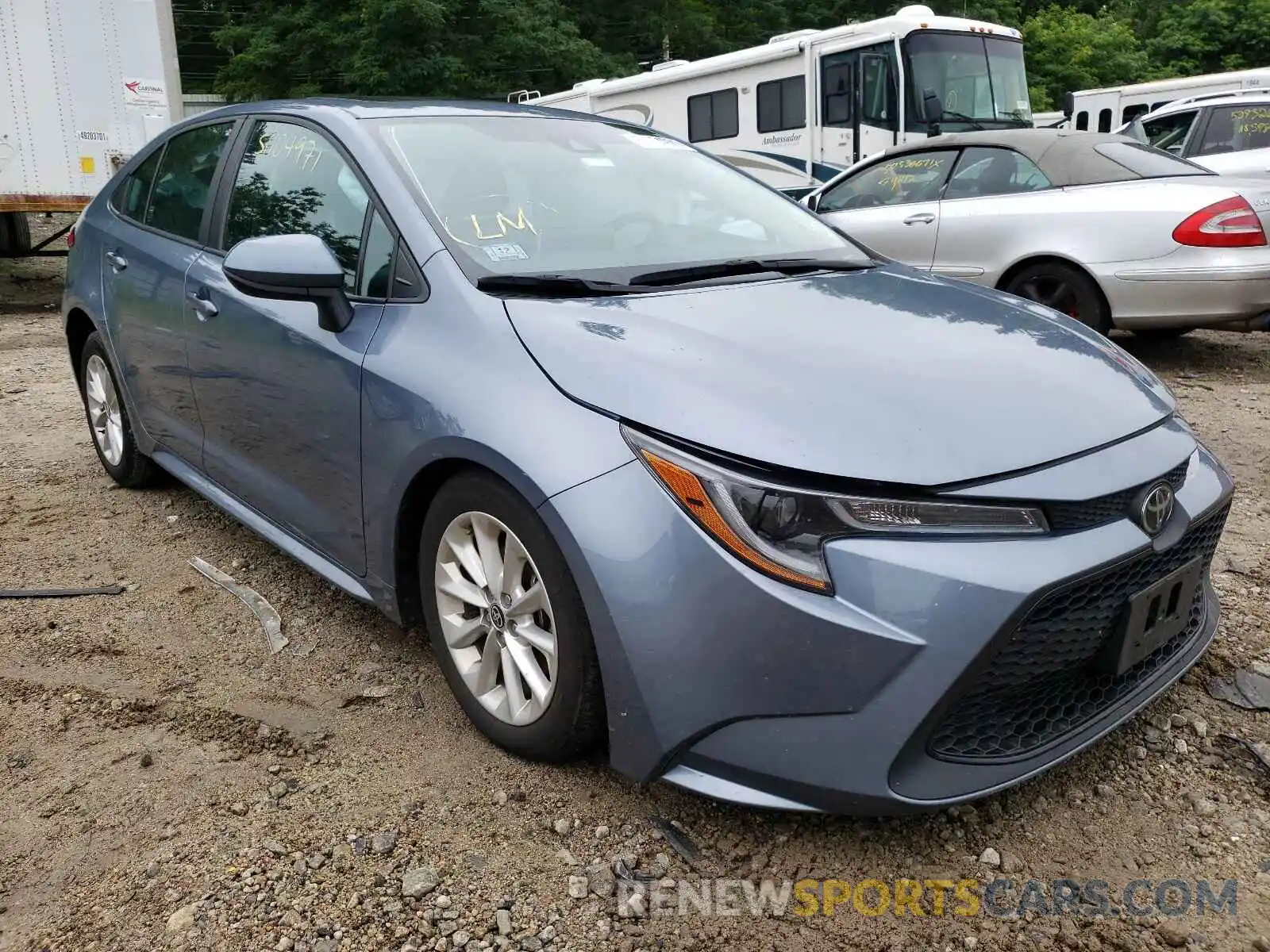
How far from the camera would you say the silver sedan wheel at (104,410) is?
13.6ft

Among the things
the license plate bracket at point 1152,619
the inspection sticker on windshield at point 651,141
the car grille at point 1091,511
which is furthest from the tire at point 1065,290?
the car grille at point 1091,511

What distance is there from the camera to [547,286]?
7.81 ft

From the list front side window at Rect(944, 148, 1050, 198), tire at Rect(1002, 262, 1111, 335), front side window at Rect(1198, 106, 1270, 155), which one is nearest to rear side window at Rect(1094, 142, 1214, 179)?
front side window at Rect(944, 148, 1050, 198)

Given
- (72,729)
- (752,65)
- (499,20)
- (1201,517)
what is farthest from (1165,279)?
(499,20)

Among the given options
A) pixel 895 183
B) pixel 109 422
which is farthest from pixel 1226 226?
pixel 109 422

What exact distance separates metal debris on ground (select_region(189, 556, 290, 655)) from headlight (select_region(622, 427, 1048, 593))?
170cm

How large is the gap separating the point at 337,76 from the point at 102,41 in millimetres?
13650

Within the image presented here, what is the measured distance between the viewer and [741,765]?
73.3 inches

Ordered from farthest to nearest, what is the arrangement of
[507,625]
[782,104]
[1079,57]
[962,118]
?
[1079,57]
[782,104]
[962,118]
[507,625]

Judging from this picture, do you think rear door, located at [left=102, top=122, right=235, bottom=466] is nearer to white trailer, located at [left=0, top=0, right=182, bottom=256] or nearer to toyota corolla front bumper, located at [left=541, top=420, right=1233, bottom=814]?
toyota corolla front bumper, located at [left=541, top=420, right=1233, bottom=814]

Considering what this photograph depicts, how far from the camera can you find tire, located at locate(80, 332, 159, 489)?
4.11m

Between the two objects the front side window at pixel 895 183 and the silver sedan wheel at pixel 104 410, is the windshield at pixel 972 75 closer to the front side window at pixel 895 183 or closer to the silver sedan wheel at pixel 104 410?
the front side window at pixel 895 183

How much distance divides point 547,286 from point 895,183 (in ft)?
16.9

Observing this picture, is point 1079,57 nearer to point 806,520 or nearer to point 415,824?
point 806,520
